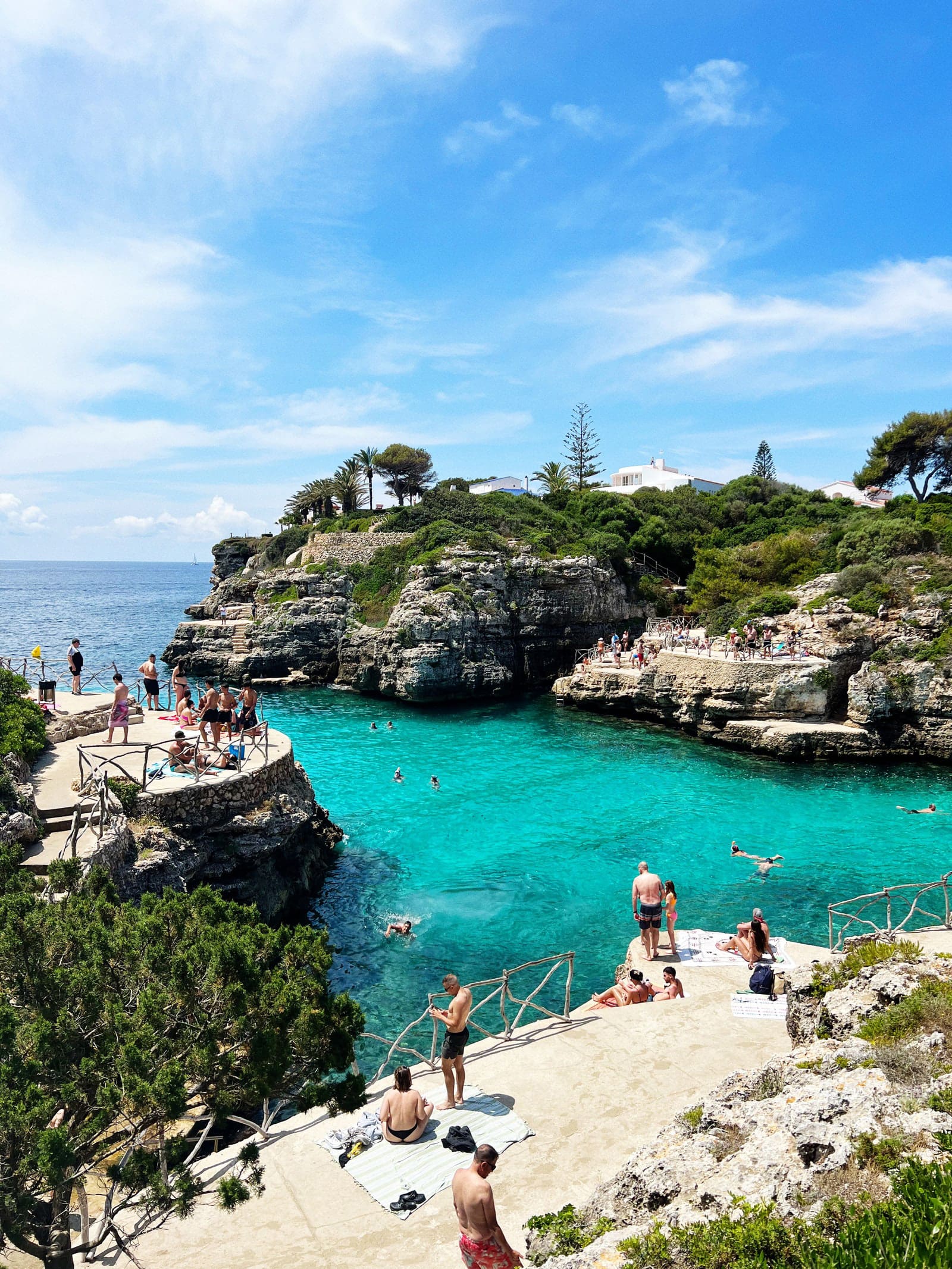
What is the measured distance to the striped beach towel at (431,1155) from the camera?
6.24 meters

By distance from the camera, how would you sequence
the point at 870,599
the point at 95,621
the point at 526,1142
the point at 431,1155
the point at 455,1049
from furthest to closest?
the point at 95,621
the point at 870,599
the point at 455,1049
the point at 526,1142
the point at 431,1155

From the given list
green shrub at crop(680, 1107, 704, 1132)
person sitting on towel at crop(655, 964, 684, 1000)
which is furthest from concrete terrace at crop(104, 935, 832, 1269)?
green shrub at crop(680, 1107, 704, 1132)

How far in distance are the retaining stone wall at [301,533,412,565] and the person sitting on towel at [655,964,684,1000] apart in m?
39.6

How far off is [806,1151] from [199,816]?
11.9 metres

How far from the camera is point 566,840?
20031mm

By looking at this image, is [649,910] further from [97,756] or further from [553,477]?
[553,477]

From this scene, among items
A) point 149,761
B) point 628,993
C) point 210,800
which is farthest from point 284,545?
point 628,993

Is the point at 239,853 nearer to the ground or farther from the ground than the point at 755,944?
farther from the ground

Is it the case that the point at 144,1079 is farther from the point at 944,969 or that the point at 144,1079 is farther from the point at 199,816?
the point at 199,816

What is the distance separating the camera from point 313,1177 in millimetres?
6477

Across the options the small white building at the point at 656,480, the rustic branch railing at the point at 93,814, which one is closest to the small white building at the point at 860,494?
the small white building at the point at 656,480

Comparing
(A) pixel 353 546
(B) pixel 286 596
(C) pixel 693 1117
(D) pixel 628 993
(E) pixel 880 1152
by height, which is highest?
(A) pixel 353 546

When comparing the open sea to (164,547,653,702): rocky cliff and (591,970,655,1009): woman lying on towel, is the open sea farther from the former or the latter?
(164,547,653,702): rocky cliff

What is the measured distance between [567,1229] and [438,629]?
33.2 meters
